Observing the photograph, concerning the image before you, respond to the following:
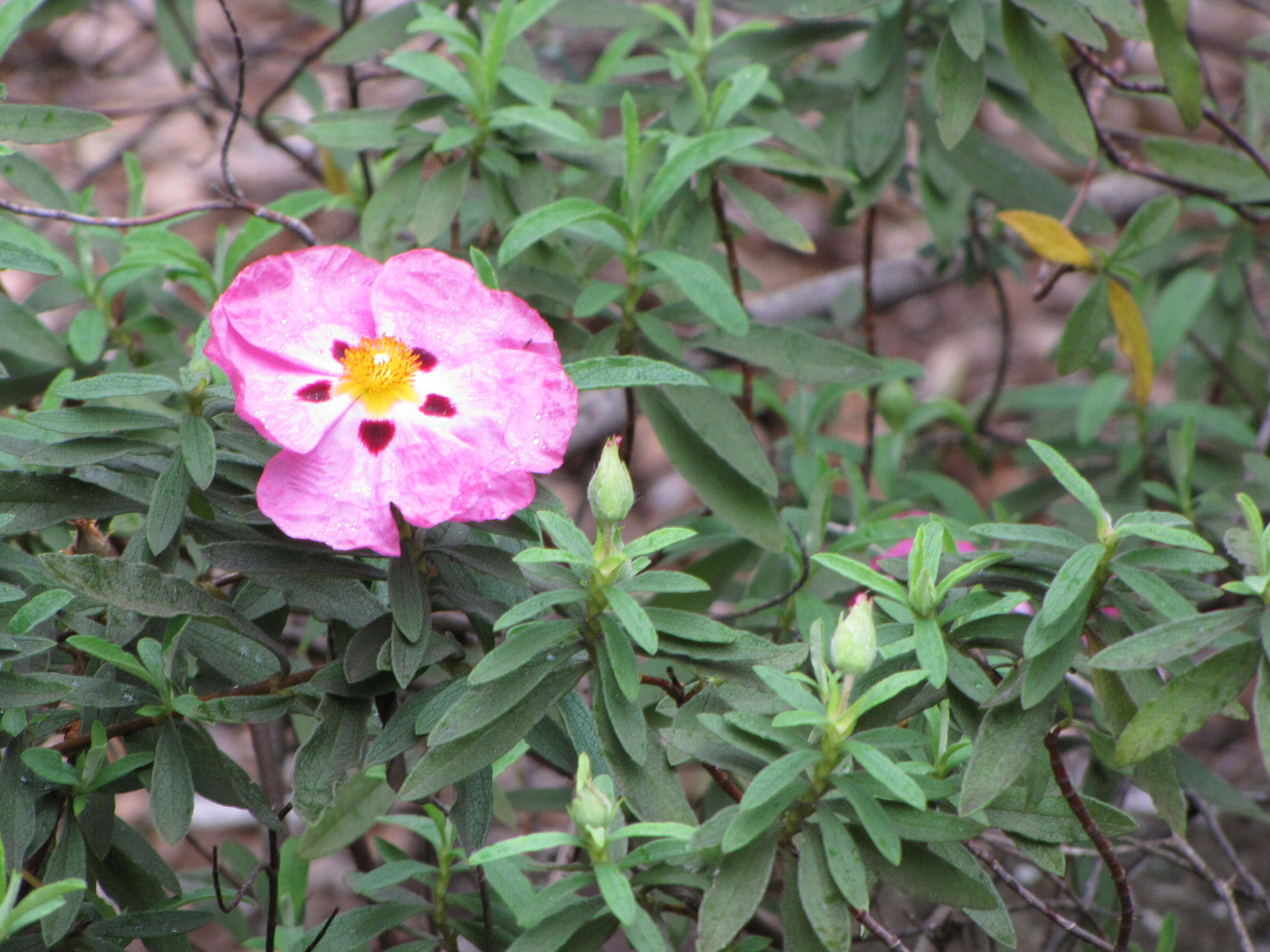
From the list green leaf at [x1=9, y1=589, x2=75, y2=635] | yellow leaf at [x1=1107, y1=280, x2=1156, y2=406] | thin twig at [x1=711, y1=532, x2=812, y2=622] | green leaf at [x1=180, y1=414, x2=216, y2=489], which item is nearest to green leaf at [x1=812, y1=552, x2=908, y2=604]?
thin twig at [x1=711, y1=532, x2=812, y2=622]

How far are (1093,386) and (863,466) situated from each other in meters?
0.47

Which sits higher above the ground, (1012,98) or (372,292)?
(372,292)

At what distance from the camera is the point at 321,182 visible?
2635 millimetres

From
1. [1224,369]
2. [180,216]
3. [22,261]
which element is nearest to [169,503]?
[22,261]

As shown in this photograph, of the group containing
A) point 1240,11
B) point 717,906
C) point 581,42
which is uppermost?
point 717,906

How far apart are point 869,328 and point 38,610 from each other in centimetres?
152

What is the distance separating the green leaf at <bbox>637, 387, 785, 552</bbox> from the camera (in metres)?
1.57

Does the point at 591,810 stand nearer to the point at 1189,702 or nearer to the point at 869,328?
the point at 1189,702

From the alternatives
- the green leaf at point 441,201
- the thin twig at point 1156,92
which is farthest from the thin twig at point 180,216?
the thin twig at point 1156,92

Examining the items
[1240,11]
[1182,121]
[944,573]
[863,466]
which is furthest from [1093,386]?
[1240,11]

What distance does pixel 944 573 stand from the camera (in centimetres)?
121

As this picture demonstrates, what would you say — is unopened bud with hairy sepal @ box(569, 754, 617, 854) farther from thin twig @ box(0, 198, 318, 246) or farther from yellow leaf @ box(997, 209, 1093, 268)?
yellow leaf @ box(997, 209, 1093, 268)

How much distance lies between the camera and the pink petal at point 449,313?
1.17 m

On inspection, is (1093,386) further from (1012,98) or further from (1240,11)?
(1240,11)
